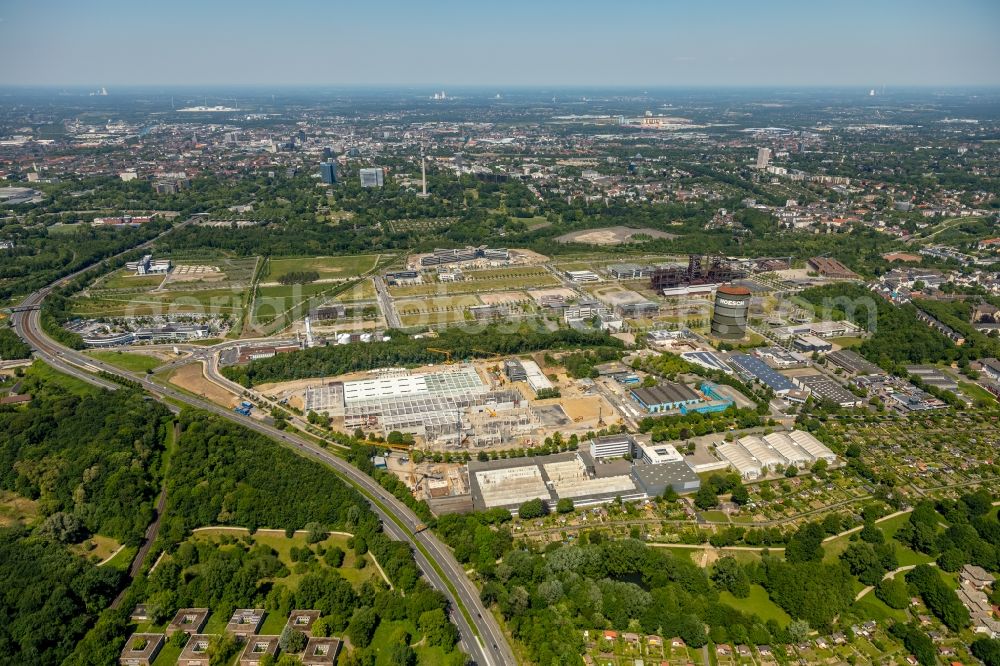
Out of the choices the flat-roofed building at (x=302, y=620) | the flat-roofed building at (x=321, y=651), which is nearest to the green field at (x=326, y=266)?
the flat-roofed building at (x=302, y=620)

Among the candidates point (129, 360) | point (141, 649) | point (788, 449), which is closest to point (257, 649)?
point (141, 649)

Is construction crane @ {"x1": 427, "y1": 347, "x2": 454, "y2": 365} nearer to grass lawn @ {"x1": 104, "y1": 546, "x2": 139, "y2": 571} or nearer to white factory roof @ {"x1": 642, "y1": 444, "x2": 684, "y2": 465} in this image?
white factory roof @ {"x1": 642, "y1": 444, "x2": 684, "y2": 465}

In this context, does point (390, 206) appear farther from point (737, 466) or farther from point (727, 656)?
point (727, 656)

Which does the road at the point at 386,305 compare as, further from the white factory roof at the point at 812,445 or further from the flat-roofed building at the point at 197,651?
the flat-roofed building at the point at 197,651


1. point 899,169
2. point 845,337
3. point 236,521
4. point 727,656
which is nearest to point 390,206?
point 845,337

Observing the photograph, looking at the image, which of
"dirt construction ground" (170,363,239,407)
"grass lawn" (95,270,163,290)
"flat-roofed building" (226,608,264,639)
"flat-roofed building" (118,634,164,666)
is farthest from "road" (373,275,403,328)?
"flat-roofed building" (118,634,164,666)

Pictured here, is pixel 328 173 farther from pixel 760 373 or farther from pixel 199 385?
pixel 760 373
